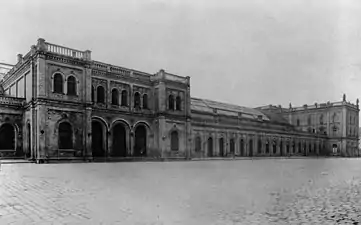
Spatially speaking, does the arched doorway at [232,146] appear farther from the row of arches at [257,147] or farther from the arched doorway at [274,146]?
the arched doorway at [274,146]

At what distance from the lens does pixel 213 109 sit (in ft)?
181

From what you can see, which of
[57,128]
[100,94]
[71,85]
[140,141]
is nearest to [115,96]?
[100,94]

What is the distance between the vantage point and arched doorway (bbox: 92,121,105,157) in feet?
111

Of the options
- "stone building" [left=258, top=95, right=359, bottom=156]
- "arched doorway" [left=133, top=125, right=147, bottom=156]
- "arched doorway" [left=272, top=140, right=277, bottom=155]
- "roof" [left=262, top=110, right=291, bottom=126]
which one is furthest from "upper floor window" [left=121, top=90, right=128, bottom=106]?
"stone building" [left=258, top=95, right=359, bottom=156]

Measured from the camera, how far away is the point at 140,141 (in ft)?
126

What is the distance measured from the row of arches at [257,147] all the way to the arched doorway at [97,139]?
1578 centimetres

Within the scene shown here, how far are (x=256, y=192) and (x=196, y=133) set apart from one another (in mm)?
37163

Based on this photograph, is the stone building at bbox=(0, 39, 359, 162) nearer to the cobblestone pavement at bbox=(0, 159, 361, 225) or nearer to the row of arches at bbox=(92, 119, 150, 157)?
the row of arches at bbox=(92, 119, 150, 157)

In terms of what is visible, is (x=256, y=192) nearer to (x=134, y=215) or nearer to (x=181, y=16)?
(x=134, y=215)

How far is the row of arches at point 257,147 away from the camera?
4850 cm

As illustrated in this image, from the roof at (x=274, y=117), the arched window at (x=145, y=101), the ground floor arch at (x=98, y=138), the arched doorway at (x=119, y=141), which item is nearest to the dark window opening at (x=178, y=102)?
the arched window at (x=145, y=101)

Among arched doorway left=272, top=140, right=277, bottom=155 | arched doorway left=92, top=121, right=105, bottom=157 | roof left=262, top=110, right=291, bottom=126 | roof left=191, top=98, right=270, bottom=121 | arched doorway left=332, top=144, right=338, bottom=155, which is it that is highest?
roof left=191, top=98, right=270, bottom=121

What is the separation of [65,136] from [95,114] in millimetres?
4078

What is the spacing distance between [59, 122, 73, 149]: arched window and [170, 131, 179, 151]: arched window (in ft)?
43.7
